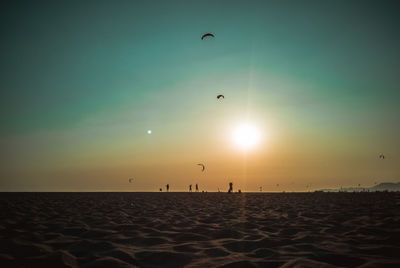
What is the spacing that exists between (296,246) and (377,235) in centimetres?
207

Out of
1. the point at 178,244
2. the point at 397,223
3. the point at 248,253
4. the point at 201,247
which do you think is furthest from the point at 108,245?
the point at 397,223

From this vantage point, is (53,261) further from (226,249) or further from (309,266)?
(309,266)

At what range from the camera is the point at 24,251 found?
4.46 meters

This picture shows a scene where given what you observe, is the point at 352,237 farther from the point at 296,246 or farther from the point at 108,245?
the point at 108,245

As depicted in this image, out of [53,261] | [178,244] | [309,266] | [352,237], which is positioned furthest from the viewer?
[352,237]

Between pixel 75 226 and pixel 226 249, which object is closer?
pixel 226 249

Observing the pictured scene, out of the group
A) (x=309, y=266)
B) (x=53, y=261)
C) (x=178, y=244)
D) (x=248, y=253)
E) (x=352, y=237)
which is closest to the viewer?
(x=309, y=266)

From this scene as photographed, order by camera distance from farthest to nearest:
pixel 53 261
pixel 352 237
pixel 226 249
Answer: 1. pixel 352 237
2. pixel 226 249
3. pixel 53 261

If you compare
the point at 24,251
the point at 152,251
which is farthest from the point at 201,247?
the point at 24,251

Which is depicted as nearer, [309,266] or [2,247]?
[309,266]

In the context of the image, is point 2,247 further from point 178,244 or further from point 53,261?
point 178,244

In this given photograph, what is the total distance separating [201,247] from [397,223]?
5379 mm

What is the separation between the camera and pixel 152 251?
4.53m

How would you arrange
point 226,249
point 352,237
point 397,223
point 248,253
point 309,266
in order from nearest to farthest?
point 309,266 → point 248,253 → point 226,249 → point 352,237 → point 397,223
